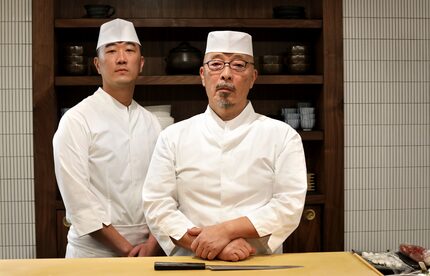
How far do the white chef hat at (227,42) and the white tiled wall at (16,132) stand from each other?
1.61 meters

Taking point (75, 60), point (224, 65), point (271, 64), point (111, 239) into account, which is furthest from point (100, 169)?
point (271, 64)

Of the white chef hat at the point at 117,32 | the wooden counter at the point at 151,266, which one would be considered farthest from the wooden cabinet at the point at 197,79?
the wooden counter at the point at 151,266

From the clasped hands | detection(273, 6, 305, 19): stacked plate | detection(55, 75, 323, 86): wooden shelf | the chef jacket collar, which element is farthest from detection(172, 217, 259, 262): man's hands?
detection(273, 6, 305, 19): stacked plate

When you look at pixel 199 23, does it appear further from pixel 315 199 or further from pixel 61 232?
pixel 61 232

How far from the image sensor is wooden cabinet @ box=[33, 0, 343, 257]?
3381 mm

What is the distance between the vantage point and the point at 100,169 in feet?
8.25

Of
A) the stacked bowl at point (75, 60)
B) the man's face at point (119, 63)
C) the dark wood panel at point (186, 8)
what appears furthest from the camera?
the dark wood panel at point (186, 8)

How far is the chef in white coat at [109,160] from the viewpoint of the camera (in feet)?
7.94

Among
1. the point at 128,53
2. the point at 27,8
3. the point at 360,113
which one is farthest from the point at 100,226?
the point at 360,113

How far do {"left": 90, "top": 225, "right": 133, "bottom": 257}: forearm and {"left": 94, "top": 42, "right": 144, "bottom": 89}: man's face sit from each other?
688 mm

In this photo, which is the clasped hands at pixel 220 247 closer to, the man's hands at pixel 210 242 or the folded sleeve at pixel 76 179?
the man's hands at pixel 210 242

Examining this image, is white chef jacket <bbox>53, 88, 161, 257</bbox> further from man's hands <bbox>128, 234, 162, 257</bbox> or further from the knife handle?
the knife handle

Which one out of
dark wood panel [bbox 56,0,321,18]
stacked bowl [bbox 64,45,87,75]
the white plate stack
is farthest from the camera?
dark wood panel [bbox 56,0,321,18]

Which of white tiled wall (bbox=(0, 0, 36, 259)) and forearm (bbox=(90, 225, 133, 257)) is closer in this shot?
forearm (bbox=(90, 225, 133, 257))
